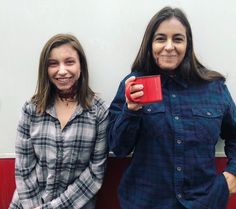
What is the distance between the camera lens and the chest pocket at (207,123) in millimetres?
1298

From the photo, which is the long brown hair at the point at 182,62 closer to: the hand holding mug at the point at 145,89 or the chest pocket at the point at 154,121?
the chest pocket at the point at 154,121

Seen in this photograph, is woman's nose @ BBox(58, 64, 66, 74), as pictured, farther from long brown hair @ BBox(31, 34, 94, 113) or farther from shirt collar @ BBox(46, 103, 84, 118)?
shirt collar @ BBox(46, 103, 84, 118)

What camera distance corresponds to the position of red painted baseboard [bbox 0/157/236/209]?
63.2 inches

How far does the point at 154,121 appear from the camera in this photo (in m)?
1.29

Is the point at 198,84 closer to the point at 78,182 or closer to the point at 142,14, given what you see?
the point at 142,14

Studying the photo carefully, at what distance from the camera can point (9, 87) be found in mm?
1562

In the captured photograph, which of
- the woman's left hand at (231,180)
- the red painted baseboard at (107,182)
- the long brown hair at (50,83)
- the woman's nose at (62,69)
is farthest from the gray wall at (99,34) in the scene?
the woman's left hand at (231,180)

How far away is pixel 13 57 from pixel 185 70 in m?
0.79

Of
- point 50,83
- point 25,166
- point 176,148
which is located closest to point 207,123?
point 176,148

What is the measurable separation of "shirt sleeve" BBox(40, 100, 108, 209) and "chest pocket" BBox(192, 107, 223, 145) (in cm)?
41

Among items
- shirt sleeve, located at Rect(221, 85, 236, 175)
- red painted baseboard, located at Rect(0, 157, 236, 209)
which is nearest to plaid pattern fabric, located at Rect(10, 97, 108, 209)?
red painted baseboard, located at Rect(0, 157, 236, 209)

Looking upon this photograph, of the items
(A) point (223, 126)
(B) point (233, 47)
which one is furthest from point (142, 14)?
(A) point (223, 126)

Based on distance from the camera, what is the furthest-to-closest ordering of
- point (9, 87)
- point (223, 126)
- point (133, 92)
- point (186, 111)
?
point (9, 87) → point (223, 126) → point (186, 111) → point (133, 92)

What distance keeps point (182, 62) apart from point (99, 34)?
16.2 inches
